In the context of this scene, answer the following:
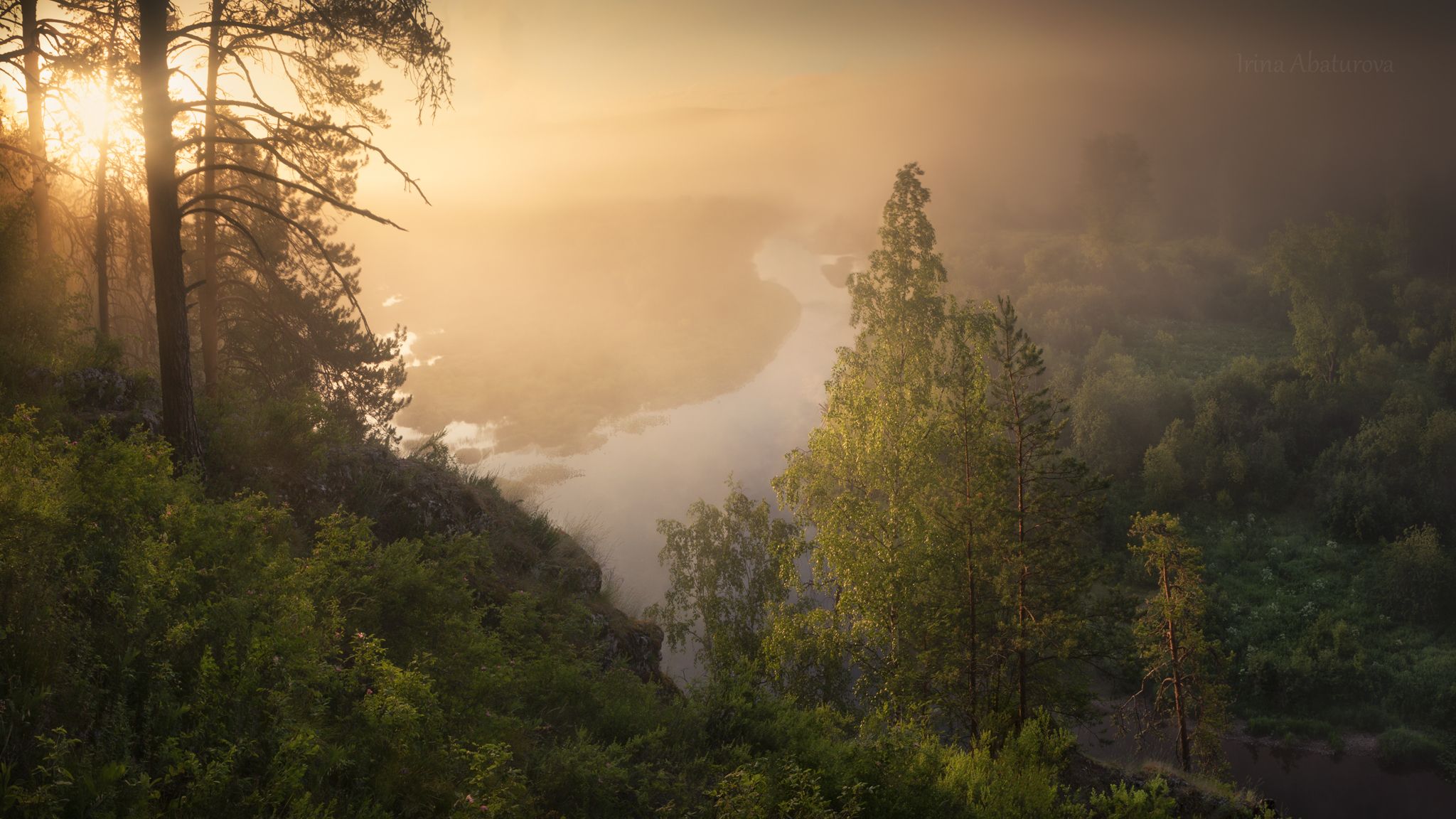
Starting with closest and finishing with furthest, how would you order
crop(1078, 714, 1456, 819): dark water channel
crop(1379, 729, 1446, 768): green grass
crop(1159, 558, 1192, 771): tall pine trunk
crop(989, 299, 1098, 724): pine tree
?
crop(989, 299, 1098, 724): pine tree < crop(1159, 558, 1192, 771): tall pine trunk < crop(1078, 714, 1456, 819): dark water channel < crop(1379, 729, 1446, 768): green grass

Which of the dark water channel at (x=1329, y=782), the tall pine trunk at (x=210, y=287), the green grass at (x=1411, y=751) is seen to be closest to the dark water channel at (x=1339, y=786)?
the dark water channel at (x=1329, y=782)

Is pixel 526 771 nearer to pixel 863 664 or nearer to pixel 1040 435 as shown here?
pixel 1040 435

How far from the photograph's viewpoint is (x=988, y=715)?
1557 centimetres

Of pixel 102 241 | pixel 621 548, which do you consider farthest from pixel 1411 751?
pixel 102 241

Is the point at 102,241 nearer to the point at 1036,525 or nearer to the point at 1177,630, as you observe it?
the point at 1036,525

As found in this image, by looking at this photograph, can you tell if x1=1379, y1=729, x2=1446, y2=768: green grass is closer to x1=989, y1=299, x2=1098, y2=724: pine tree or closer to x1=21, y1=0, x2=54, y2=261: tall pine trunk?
x1=989, y1=299, x2=1098, y2=724: pine tree

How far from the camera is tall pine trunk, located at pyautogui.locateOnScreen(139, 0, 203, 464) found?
882 centimetres

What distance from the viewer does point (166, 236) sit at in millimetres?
9414

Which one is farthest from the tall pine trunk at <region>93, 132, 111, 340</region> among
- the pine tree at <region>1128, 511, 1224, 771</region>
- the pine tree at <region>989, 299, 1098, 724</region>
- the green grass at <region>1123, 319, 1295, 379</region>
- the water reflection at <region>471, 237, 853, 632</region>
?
the green grass at <region>1123, 319, 1295, 379</region>

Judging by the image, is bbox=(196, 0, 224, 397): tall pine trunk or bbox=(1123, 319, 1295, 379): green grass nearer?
bbox=(196, 0, 224, 397): tall pine trunk

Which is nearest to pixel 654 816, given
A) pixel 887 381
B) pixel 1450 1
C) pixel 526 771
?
pixel 526 771

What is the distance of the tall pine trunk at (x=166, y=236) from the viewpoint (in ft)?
28.9

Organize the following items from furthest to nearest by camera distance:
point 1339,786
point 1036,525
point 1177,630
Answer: point 1339,786 < point 1177,630 < point 1036,525

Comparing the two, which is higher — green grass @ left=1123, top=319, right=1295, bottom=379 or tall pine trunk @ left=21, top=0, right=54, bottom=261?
green grass @ left=1123, top=319, right=1295, bottom=379
